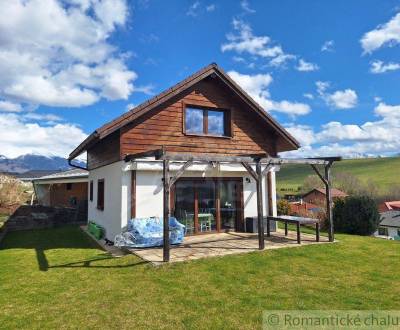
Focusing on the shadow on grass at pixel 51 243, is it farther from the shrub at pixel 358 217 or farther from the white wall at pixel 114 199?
the shrub at pixel 358 217

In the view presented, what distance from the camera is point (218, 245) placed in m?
9.78

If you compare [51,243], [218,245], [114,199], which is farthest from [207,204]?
[51,243]

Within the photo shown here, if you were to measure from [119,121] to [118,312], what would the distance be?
6.25 meters

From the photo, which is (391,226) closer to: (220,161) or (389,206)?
(389,206)

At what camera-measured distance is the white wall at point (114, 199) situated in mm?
10295

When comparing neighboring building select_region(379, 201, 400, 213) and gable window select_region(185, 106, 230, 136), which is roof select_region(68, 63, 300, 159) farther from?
neighboring building select_region(379, 201, 400, 213)

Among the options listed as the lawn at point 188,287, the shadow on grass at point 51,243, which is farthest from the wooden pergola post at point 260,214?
the shadow on grass at point 51,243

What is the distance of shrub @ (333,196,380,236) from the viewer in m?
13.1

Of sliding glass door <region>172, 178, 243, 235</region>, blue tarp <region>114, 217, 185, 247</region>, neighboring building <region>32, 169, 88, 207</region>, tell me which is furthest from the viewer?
neighboring building <region>32, 169, 88, 207</region>

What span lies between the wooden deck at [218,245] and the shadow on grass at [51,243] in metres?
0.92

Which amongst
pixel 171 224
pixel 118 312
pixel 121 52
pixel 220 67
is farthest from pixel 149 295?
pixel 121 52

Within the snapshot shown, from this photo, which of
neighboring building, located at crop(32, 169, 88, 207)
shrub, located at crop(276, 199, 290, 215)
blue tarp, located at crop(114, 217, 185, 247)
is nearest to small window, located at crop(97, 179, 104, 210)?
blue tarp, located at crop(114, 217, 185, 247)

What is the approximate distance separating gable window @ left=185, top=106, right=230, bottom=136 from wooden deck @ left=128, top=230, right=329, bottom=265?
3894 millimetres

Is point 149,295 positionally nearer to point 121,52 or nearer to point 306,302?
point 306,302
